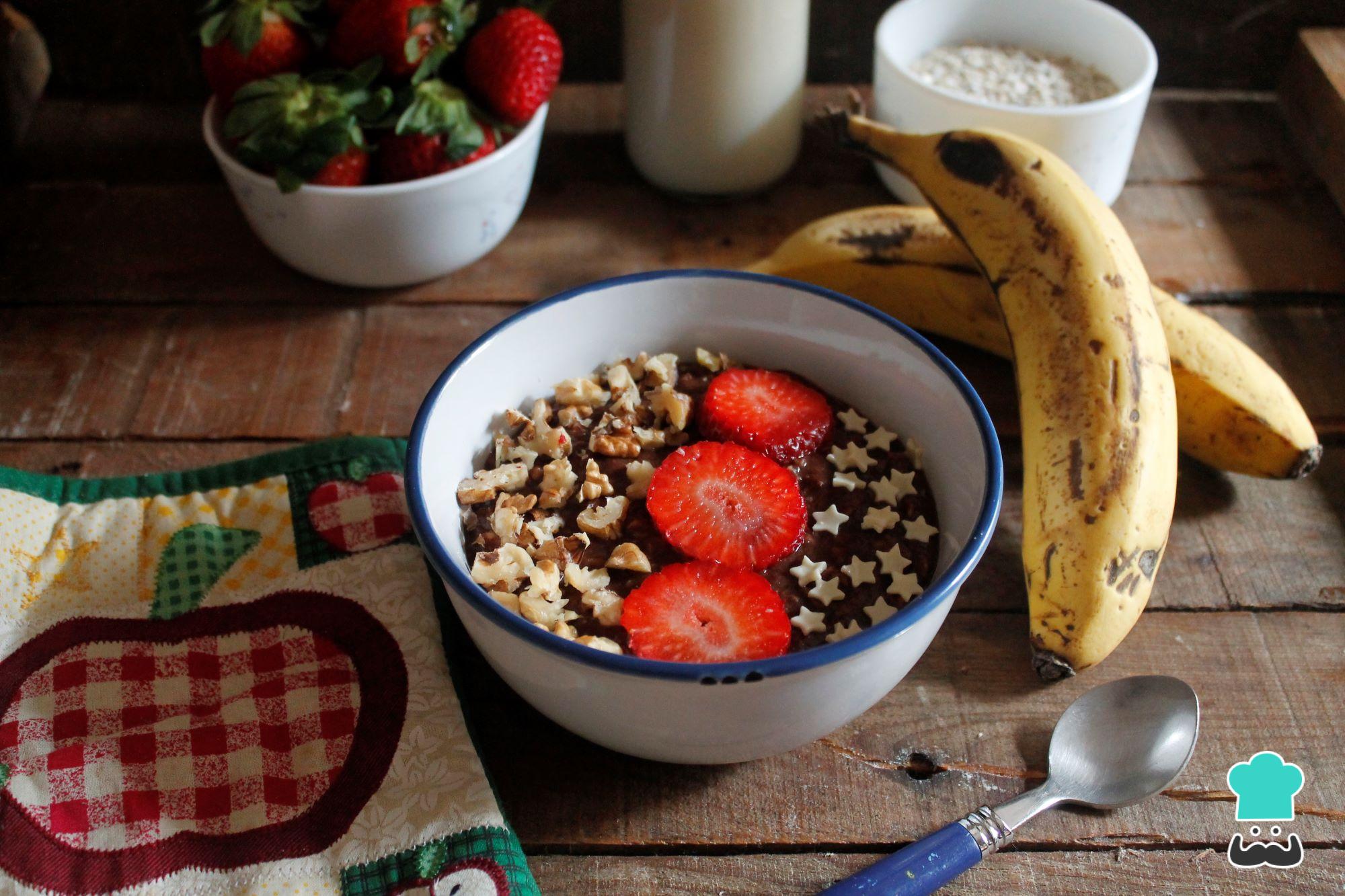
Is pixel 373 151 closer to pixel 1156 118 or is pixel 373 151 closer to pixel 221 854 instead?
pixel 221 854

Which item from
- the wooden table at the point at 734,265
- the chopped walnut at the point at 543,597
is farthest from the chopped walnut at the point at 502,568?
the wooden table at the point at 734,265

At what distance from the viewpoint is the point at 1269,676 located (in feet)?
2.66

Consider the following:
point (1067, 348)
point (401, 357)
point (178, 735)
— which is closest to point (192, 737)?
point (178, 735)

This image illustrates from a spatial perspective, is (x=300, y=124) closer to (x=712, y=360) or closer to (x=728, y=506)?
(x=712, y=360)

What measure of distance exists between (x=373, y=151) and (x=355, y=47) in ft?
0.32

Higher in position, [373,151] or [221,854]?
[373,151]

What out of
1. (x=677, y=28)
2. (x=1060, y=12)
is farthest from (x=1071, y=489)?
(x=1060, y=12)

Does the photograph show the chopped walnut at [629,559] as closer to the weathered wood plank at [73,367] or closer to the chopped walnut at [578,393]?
the chopped walnut at [578,393]

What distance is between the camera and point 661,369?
2.88ft

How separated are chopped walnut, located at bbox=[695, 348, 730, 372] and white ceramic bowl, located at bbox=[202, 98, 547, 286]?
0.33 m

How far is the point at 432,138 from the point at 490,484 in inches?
16.6

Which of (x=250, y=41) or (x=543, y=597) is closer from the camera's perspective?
(x=543, y=597)

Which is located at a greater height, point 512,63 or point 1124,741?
point 512,63

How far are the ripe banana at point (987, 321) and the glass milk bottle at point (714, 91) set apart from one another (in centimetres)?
15
